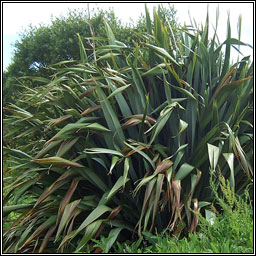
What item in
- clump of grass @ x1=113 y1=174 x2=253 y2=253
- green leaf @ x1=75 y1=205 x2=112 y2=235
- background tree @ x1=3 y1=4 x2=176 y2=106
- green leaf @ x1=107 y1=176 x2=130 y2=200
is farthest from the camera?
background tree @ x1=3 y1=4 x2=176 y2=106

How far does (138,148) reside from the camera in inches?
134

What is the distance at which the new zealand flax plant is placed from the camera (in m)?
3.38

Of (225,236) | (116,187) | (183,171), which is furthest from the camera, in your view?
(183,171)

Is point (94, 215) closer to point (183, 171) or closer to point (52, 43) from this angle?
point (183, 171)

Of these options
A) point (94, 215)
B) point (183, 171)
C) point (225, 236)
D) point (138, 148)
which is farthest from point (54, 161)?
point (225, 236)

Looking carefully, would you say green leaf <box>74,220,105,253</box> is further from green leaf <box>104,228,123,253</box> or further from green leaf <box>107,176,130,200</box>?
green leaf <box>107,176,130,200</box>

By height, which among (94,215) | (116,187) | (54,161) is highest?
(54,161)

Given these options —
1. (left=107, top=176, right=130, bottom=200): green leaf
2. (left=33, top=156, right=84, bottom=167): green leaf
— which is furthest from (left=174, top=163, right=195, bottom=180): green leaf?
(left=33, top=156, right=84, bottom=167): green leaf

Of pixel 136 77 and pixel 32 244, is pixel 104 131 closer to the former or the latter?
pixel 136 77

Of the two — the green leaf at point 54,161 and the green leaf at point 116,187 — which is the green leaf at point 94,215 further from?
the green leaf at point 54,161

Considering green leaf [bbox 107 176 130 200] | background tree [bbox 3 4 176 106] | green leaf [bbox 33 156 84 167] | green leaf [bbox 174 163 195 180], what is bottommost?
green leaf [bbox 107 176 130 200]

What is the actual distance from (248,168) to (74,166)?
1510mm

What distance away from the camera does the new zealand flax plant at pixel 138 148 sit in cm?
338

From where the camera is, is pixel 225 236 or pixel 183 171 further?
pixel 183 171
